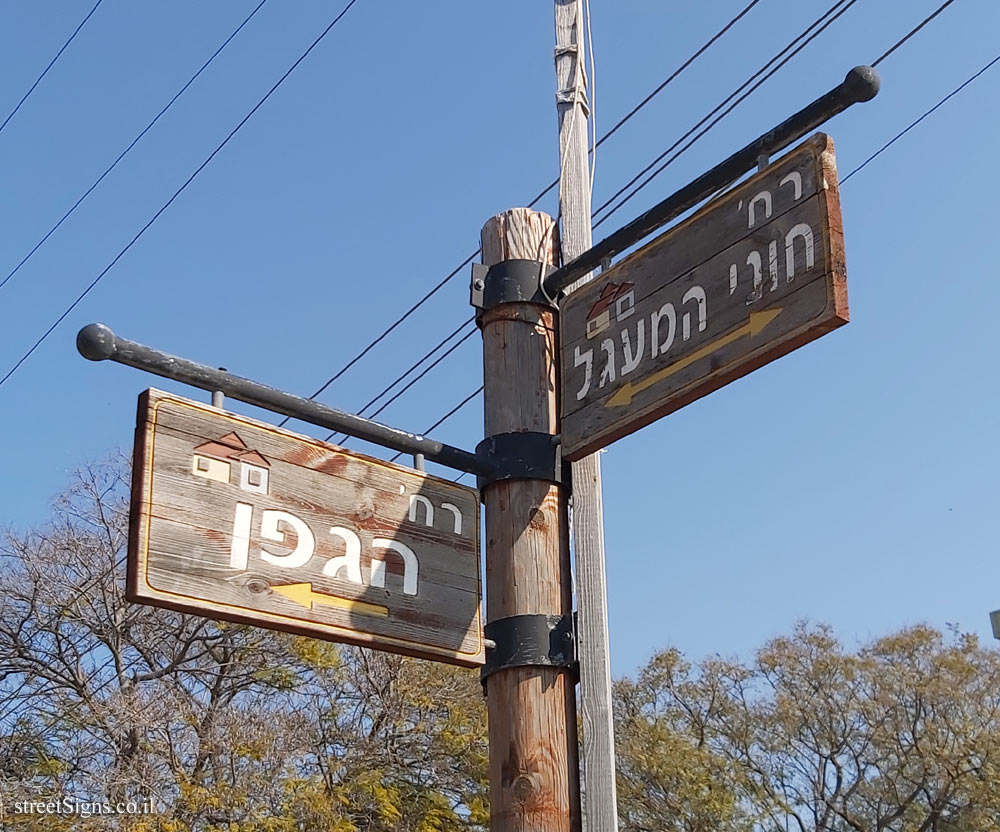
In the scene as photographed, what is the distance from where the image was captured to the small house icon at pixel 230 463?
358cm

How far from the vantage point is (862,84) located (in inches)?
144

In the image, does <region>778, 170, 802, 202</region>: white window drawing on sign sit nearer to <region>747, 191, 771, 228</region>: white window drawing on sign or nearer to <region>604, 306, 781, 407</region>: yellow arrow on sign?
<region>747, 191, 771, 228</region>: white window drawing on sign

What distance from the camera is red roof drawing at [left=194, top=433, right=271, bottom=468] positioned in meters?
3.61

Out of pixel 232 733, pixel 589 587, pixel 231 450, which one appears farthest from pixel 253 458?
pixel 232 733

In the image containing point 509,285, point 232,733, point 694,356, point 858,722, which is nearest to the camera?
point 694,356

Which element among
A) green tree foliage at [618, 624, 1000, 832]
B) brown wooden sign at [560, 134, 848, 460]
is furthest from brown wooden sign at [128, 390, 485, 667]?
green tree foliage at [618, 624, 1000, 832]

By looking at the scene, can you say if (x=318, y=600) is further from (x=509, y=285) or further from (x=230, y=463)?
(x=509, y=285)

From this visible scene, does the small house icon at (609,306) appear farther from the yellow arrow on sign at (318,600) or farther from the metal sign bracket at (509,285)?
the yellow arrow on sign at (318,600)

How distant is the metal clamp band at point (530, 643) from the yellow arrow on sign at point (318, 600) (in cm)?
47

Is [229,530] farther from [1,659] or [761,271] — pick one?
[1,659]

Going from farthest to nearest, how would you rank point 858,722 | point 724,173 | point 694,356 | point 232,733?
point 858,722, point 232,733, point 724,173, point 694,356

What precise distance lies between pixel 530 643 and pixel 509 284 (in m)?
1.27

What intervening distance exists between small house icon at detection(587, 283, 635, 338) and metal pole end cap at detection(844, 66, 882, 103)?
0.89 m

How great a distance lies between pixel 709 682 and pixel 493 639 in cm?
2741
